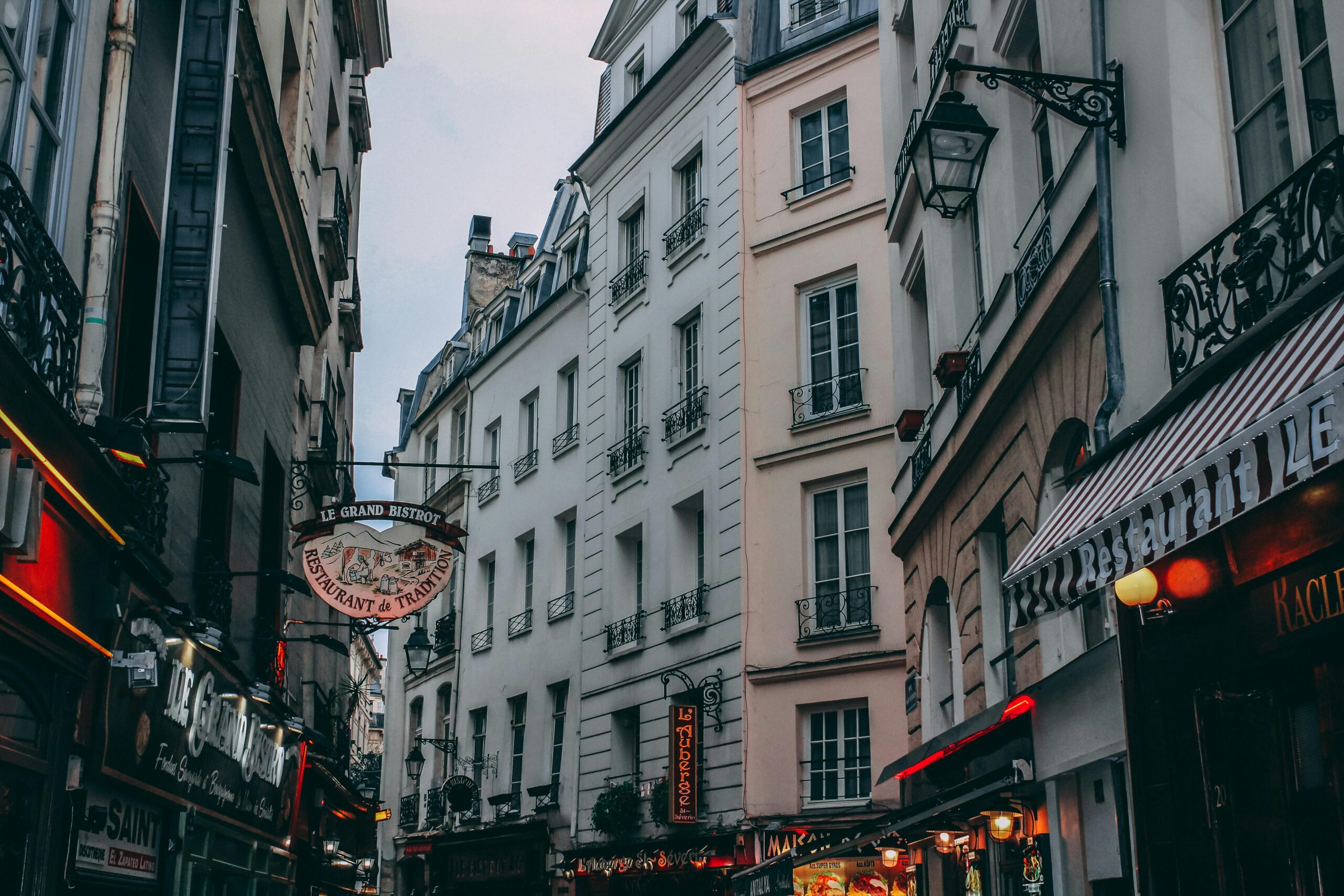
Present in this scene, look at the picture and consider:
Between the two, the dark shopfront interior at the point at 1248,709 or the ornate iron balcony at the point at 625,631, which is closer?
the dark shopfront interior at the point at 1248,709

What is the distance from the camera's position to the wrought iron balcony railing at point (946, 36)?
12367 millimetres

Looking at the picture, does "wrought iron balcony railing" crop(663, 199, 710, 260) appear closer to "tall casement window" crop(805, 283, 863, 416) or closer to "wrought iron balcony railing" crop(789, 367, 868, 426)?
"tall casement window" crop(805, 283, 863, 416)

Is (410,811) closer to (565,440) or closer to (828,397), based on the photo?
(565,440)

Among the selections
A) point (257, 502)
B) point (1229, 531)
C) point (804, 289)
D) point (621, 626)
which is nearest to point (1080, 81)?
point (1229, 531)

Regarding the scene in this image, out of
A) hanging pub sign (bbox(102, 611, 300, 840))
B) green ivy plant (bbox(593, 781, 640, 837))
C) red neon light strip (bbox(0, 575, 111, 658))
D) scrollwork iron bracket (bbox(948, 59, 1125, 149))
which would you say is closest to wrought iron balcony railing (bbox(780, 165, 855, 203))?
green ivy plant (bbox(593, 781, 640, 837))

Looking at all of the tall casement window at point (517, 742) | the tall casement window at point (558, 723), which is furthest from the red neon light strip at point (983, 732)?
the tall casement window at point (517, 742)

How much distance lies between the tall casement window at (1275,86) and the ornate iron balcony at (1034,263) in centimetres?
217

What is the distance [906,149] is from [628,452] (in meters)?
10.8

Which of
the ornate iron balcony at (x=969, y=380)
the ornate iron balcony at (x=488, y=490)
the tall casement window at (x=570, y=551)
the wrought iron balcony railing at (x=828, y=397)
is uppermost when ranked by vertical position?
the ornate iron balcony at (x=488, y=490)

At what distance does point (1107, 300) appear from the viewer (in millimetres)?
7910

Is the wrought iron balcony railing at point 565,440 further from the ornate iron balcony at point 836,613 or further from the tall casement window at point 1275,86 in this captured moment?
the tall casement window at point 1275,86

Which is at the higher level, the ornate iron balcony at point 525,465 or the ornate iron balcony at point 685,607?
the ornate iron balcony at point 525,465

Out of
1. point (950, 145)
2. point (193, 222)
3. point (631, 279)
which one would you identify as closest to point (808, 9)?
point (631, 279)

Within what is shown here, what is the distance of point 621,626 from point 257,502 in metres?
9.86
